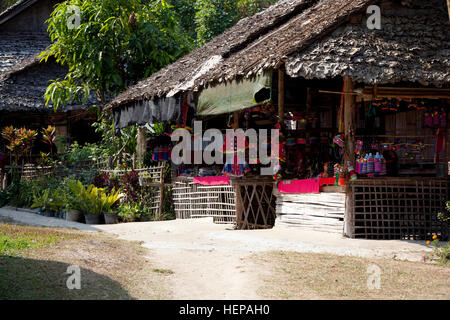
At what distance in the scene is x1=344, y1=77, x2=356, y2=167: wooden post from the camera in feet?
34.9

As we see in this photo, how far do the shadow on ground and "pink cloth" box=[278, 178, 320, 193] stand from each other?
5.35m

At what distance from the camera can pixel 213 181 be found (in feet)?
44.4

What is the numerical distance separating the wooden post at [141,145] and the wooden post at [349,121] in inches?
308

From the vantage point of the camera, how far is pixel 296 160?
12789 millimetres

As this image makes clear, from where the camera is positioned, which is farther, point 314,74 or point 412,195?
point 412,195

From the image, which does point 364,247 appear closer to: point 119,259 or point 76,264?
point 119,259

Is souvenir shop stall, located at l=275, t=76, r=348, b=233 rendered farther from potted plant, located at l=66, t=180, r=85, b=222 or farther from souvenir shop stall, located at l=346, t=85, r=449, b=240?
potted plant, located at l=66, t=180, r=85, b=222

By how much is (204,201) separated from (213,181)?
80 cm

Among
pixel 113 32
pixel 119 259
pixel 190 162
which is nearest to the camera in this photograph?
Answer: pixel 119 259

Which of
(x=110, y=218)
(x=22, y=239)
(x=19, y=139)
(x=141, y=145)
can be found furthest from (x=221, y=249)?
(x=19, y=139)

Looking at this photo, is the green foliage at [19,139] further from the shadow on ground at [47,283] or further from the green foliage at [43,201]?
the shadow on ground at [47,283]
